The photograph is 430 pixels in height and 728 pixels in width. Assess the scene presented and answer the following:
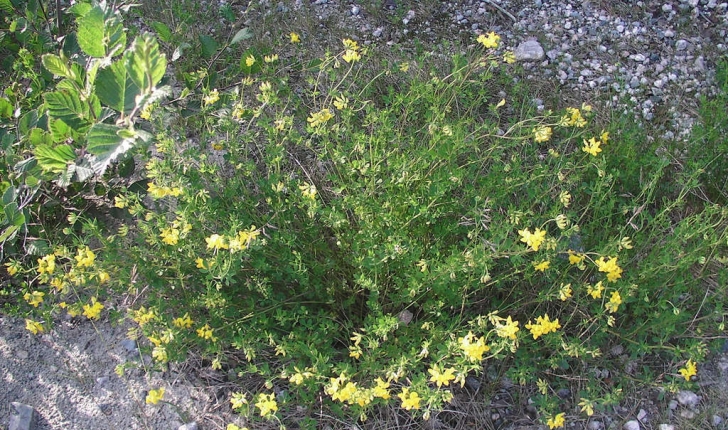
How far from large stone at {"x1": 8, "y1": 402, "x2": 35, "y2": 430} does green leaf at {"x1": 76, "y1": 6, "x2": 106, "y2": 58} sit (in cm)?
136

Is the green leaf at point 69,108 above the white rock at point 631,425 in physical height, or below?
above

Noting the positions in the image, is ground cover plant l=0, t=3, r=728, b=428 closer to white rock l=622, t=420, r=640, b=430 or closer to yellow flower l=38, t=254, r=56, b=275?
yellow flower l=38, t=254, r=56, b=275

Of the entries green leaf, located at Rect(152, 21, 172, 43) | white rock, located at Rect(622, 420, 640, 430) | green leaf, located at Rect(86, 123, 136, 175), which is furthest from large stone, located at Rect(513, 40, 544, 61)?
green leaf, located at Rect(86, 123, 136, 175)

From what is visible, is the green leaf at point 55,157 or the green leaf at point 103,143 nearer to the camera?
the green leaf at point 103,143

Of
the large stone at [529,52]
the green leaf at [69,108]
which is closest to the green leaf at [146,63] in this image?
the green leaf at [69,108]

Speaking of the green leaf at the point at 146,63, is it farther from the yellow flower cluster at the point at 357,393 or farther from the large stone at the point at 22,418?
the large stone at the point at 22,418

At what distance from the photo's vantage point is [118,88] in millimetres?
2105

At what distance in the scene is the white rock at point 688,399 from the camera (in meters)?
2.63

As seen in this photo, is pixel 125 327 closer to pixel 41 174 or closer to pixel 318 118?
pixel 41 174

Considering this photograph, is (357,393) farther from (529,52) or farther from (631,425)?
(529,52)

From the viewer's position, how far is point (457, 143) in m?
2.40

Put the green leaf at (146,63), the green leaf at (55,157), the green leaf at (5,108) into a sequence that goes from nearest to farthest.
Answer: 1. the green leaf at (146,63)
2. the green leaf at (55,157)
3. the green leaf at (5,108)

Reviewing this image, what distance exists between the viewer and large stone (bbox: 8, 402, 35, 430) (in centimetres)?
245

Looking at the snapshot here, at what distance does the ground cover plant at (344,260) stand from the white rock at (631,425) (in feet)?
0.44
